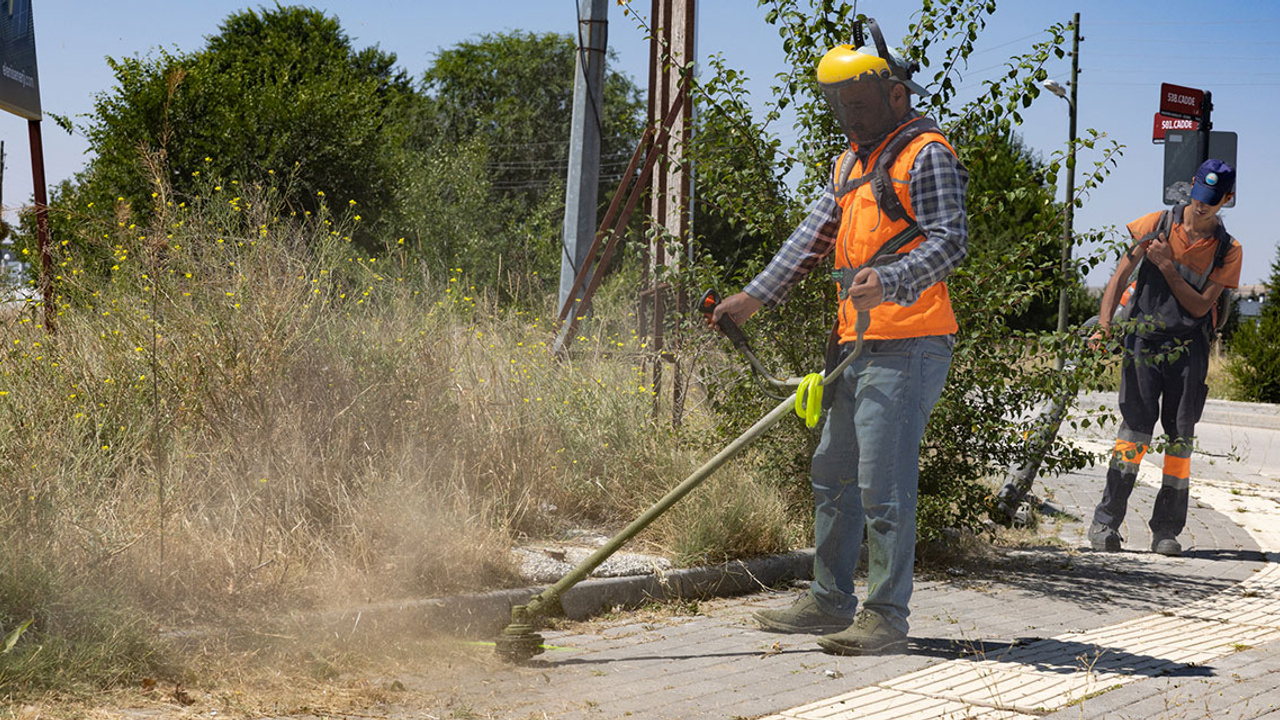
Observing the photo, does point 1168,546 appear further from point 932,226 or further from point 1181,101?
point 1181,101

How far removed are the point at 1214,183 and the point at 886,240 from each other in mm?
3398

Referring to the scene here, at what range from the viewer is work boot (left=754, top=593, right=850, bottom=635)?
4.95 metres

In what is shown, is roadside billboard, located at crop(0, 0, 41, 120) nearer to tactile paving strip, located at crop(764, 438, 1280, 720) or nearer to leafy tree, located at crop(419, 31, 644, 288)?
tactile paving strip, located at crop(764, 438, 1280, 720)

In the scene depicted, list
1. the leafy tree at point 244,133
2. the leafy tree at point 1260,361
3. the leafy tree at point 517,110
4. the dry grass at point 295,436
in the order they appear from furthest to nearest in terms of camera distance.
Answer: the leafy tree at point 517,110 < the leafy tree at point 244,133 < the leafy tree at point 1260,361 < the dry grass at point 295,436

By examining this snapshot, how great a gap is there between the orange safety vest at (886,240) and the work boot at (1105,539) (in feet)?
10.5

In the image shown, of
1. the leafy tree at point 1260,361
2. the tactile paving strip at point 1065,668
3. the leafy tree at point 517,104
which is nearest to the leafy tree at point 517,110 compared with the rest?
the leafy tree at point 517,104

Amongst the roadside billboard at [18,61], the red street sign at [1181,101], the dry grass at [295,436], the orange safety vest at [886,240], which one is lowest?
the dry grass at [295,436]

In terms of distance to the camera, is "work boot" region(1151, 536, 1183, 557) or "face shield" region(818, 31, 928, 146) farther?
"work boot" region(1151, 536, 1183, 557)

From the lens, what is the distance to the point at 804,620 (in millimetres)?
4953

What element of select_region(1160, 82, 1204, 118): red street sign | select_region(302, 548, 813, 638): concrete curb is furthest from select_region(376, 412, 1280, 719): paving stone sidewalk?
select_region(1160, 82, 1204, 118): red street sign

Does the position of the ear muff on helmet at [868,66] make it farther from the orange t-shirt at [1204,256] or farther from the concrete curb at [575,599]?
the orange t-shirt at [1204,256]

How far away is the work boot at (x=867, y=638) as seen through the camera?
459 cm

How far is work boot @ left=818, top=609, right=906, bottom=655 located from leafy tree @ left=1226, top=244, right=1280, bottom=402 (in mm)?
18482

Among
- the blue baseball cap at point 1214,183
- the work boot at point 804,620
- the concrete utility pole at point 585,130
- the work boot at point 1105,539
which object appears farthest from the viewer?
the concrete utility pole at point 585,130
